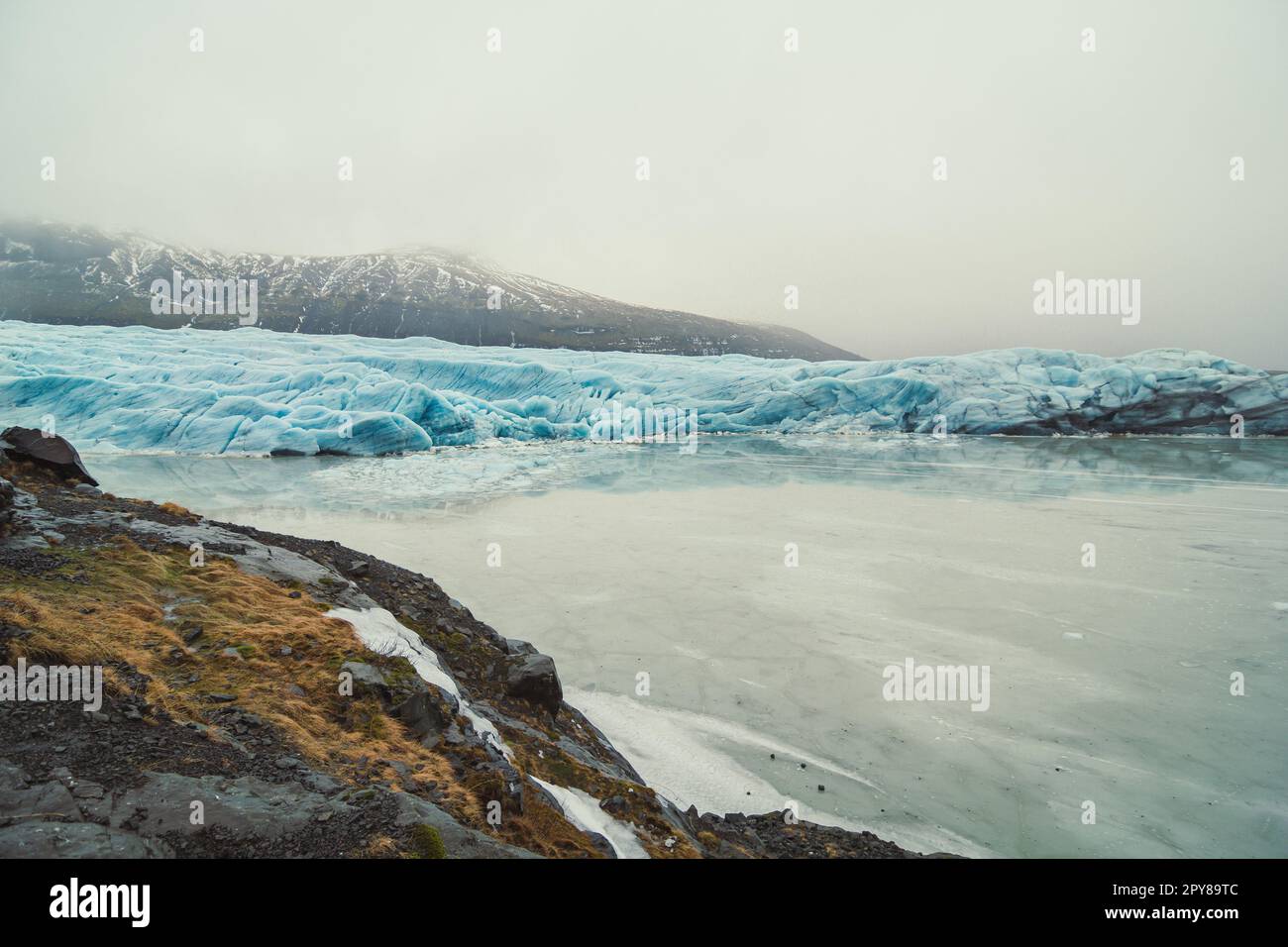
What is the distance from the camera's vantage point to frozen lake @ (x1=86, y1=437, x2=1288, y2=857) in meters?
5.09

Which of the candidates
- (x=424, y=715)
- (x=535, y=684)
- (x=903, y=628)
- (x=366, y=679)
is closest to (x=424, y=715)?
(x=424, y=715)

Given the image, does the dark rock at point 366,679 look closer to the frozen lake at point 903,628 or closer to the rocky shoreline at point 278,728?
the rocky shoreline at point 278,728

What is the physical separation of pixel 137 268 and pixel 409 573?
151 meters

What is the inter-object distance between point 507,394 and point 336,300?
97729mm

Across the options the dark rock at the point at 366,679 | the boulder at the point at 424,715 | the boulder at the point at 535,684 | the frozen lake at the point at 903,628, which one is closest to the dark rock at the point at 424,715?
the boulder at the point at 424,715

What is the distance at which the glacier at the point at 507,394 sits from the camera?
25.9 meters

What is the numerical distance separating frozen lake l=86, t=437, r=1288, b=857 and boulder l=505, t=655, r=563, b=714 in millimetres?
851

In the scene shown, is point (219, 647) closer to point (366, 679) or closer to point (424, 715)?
point (366, 679)

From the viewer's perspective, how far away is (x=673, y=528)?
555 inches

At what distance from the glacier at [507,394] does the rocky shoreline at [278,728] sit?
21.6 metres

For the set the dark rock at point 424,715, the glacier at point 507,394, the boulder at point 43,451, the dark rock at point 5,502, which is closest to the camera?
the dark rock at point 424,715

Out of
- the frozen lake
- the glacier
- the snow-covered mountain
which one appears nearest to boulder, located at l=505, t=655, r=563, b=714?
the frozen lake

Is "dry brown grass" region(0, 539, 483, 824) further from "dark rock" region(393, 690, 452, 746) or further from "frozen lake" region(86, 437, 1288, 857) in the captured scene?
"frozen lake" region(86, 437, 1288, 857)
